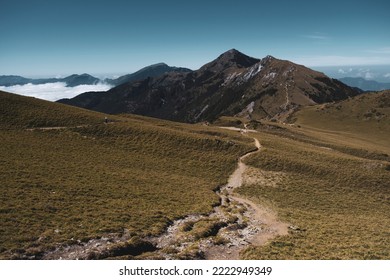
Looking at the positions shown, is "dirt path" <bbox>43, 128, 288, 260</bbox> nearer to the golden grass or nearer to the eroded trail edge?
the eroded trail edge

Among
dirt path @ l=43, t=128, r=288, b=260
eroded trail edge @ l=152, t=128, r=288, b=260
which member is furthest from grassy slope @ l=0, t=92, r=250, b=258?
eroded trail edge @ l=152, t=128, r=288, b=260

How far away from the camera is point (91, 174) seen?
4206cm

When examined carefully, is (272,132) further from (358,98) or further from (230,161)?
(358,98)

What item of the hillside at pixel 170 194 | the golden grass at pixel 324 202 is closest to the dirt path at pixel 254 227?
the hillside at pixel 170 194

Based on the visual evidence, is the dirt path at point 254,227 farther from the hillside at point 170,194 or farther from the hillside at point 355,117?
the hillside at point 355,117

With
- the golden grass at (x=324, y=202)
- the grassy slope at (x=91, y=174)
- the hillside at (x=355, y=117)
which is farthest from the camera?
the hillside at (x=355, y=117)

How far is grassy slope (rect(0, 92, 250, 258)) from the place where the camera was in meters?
25.4

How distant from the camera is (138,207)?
106 ft

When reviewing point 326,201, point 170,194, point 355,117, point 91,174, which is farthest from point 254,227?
point 355,117

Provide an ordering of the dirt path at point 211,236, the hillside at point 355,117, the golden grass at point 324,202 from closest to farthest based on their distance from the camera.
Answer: the dirt path at point 211,236, the golden grass at point 324,202, the hillside at point 355,117

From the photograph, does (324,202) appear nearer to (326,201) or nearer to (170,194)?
(326,201)

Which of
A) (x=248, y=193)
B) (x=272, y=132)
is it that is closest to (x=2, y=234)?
(x=248, y=193)

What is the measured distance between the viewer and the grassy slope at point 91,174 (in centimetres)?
2542
